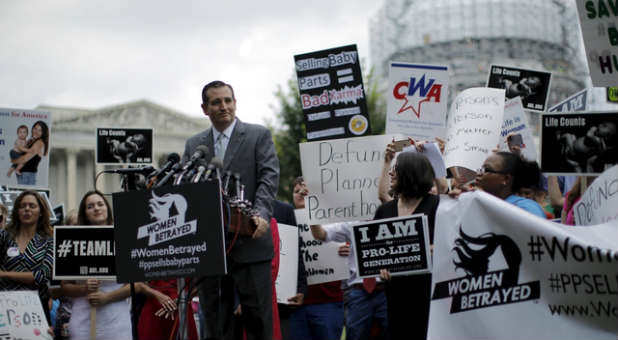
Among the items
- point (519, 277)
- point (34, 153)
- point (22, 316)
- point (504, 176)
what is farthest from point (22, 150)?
point (519, 277)

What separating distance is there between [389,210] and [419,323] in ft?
3.05

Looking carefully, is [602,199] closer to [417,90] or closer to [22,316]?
[417,90]

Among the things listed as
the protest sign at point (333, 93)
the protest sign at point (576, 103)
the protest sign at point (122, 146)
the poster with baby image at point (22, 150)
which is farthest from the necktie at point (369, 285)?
the protest sign at point (122, 146)

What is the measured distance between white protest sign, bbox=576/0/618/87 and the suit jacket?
7.22ft

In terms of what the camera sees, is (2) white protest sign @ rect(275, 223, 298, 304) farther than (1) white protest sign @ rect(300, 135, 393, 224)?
Yes

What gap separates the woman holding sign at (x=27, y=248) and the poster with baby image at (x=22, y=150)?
225 cm

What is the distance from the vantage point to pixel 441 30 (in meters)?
70.3

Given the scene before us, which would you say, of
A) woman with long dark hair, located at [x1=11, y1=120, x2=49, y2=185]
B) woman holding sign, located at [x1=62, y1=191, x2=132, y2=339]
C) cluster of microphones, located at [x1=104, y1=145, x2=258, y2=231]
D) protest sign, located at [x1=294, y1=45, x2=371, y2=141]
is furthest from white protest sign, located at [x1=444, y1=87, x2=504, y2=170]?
woman with long dark hair, located at [x1=11, y1=120, x2=49, y2=185]

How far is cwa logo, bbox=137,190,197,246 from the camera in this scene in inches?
170

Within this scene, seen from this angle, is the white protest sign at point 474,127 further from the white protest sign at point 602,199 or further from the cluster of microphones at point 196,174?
the cluster of microphones at point 196,174

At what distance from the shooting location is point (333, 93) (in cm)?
861

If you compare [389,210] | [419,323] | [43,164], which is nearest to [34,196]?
[43,164]

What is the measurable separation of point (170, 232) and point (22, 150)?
6.69 meters

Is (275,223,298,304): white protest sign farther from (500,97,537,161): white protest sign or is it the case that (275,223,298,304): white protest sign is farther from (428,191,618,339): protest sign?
(428,191,618,339): protest sign
